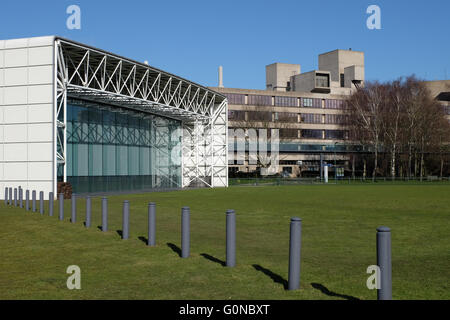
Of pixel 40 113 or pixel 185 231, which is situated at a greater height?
pixel 40 113

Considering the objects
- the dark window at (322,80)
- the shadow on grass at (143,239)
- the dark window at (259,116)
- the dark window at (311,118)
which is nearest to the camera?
the shadow on grass at (143,239)

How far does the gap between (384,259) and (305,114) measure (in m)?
93.5

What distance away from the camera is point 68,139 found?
33.8 meters

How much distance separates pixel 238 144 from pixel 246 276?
73.0m

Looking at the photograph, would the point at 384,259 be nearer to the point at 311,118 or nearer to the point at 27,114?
the point at 27,114

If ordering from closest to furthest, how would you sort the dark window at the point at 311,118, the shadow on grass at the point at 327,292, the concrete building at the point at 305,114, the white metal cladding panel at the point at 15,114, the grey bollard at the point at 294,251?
the shadow on grass at the point at 327,292
the grey bollard at the point at 294,251
the white metal cladding panel at the point at 15,114
the concrete building at the point at 305,114
the dark window at the point at 311,118

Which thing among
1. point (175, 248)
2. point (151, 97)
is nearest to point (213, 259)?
point (175, 248)

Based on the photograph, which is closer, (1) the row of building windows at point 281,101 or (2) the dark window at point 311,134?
(1) the row of building windows at point 281,101

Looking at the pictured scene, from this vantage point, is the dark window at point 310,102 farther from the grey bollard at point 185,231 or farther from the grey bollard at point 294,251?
the grey bollard at point 294,251

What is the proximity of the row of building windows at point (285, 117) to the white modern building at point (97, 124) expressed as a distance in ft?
81.1

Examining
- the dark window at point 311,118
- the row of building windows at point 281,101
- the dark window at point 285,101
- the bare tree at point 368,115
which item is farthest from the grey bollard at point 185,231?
the dark window at point 311,118

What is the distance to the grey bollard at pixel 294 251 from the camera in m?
6.40

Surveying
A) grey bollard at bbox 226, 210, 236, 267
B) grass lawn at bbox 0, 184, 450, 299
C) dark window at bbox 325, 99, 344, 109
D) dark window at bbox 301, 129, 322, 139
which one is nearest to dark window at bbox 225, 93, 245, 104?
dark window at bbox 301, 129, 322, 139

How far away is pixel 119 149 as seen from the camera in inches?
1582
